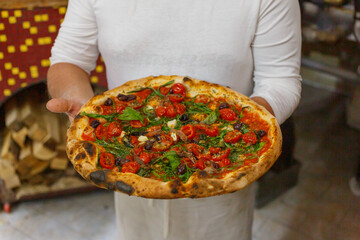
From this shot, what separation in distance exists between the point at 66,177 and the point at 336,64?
2943mm

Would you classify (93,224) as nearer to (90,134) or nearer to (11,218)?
(11,218)

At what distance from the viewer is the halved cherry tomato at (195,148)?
5.59ft

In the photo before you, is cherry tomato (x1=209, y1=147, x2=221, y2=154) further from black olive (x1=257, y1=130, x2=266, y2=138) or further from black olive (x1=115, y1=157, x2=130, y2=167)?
black olive (x1=115, y1=157, x2=130, y2=167)

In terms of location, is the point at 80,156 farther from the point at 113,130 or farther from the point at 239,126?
the point at 239,126

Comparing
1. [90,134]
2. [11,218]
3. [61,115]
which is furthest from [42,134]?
[90,134]

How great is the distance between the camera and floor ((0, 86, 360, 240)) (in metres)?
3.42

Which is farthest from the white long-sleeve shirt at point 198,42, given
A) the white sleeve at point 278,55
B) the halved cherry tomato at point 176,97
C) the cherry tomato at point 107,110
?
the cherry tomato at point 107,110

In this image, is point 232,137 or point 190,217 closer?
point 232,137

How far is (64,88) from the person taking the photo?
2.05 metres

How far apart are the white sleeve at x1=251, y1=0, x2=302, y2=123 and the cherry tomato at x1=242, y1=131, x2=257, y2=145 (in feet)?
0.77

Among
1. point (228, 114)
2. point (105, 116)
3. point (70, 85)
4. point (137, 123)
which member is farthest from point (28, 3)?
point (228, 114)

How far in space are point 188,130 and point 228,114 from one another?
0.22m

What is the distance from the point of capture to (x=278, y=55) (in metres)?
1.94

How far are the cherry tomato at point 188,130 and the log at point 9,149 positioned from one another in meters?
2.12
